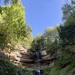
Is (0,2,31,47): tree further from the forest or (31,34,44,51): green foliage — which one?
(31,34,44,51): green foliage

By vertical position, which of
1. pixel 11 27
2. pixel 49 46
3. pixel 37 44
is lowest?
pixel 49 46

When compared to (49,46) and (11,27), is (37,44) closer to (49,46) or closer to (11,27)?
(49,46)

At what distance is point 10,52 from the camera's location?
3509 cm

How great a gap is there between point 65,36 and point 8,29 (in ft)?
34.9

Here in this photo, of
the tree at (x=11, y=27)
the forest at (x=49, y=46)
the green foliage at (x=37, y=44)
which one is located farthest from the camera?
the green foliage at (x=37, y=44)

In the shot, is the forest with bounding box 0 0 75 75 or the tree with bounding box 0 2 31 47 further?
the tree with bounding box 0 2 31 47

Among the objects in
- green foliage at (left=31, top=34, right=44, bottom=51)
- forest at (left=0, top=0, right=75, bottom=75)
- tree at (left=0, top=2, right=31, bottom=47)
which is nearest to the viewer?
forest at (left=0, top=0, right=75, bottom=75)

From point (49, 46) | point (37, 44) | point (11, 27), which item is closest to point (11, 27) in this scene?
point (11, 27)

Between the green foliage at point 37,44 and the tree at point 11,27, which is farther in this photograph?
the green foliage at point 37,44

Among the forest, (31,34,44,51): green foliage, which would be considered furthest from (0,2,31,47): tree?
(31,34,44,51): green foliage

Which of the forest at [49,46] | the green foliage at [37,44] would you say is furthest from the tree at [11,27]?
the green foliage at [37,44]

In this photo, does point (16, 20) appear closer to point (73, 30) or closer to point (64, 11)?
point (64, 11)

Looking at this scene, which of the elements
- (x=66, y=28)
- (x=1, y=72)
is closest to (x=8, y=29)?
(x=66, y=28)

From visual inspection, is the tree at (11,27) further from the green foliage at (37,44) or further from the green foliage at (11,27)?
the green foliage at (37,44)
